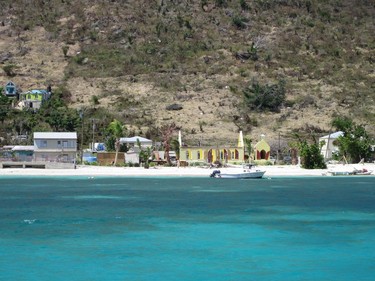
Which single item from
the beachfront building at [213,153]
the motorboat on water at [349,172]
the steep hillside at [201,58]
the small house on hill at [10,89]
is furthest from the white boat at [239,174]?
the small house on hill at [10,89]

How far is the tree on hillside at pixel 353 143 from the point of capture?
10206 centimetres

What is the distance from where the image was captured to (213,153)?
349 ft

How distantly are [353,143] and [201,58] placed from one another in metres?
49.0

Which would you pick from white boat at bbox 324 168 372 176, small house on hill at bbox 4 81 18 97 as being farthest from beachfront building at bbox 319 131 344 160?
small house on hill at bbox 4 81 18 97

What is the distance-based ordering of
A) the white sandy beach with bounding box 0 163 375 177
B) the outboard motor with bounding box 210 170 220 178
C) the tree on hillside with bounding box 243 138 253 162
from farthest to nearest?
the tree on hillside with bounding box 243 138 253 162
the white sandy beach with bounding box 0 163 375 177
the outboard motor with bounding box 210 170 220 178

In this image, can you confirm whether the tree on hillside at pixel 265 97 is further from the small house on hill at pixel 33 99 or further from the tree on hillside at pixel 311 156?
the small house on hill at pixel 33 99

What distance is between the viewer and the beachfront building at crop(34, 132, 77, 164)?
10194cm

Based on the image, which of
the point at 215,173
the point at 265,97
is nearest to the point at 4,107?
the point at 265,97

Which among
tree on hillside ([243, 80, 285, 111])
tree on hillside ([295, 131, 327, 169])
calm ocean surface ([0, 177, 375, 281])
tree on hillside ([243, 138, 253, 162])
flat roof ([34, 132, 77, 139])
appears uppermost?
tree on hillside ([243, 80, 285, 111])

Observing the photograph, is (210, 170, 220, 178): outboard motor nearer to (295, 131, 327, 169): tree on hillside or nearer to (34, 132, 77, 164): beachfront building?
(295, 131, 327, 169): tree on hillside

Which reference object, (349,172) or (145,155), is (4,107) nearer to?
(145,155)

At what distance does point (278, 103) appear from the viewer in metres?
130

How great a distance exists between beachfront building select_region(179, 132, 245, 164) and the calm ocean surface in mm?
33676

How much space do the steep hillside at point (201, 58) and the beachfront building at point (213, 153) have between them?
19.5 feet
